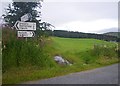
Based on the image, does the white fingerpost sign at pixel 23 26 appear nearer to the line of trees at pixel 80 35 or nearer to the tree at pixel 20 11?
the tree at pixel 20 11

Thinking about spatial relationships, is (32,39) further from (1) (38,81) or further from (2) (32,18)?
(1) (38,81)

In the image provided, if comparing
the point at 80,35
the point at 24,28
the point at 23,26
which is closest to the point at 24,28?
the point at 24,28

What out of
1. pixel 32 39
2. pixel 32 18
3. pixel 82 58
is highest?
pixel 32 18

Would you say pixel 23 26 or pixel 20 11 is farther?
pixel 20 11

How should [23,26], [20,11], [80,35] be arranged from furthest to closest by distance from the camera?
[80,35] → [20,11] → [23,26]

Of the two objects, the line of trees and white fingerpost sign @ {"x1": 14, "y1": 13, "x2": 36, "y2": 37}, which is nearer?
Result: white fingerpost sign @ {"x1": 14, "y1": 13, "x2": 36, "y2": 37}

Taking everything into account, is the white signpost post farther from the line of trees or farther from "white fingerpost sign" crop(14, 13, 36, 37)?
the line of trees

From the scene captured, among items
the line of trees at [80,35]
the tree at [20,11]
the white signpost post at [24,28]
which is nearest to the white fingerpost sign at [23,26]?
the white signpost post at [24,28]

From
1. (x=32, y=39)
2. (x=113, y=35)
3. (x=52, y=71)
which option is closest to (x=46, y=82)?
(x=52, y=71)

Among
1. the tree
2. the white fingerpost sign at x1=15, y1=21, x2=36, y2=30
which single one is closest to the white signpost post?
the white fingerpost sign at x1=15, y1=21, x2=36, y2=30

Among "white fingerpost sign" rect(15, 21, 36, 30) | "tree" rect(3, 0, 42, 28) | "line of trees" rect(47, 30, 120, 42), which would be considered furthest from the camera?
"line of trees" rect(47, 30, 120, 42)

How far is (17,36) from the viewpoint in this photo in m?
14.6

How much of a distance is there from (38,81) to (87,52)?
38.5 feet

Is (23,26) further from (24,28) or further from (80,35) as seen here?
(80,35)
